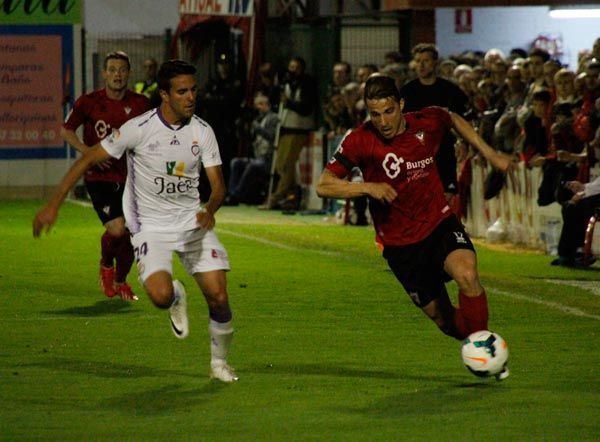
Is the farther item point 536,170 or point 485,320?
point 536,170

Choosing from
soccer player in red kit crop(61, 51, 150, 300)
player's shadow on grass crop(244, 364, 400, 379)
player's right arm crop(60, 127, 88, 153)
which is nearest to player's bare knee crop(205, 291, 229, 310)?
player's shadow on grass crop(244, 364, 400, 379)

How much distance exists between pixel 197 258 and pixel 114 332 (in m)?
2.14

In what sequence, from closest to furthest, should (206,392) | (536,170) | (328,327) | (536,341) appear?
(206,392)
(536,341)
(328,327)
(536,170)

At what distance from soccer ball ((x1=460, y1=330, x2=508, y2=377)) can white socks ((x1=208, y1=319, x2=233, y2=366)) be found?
1.40m

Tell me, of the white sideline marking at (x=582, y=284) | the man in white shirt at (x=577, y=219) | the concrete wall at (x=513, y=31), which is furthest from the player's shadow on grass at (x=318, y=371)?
the concrete wall at (x=513, y=31)

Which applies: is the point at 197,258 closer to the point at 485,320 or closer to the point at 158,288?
the point at 158,288

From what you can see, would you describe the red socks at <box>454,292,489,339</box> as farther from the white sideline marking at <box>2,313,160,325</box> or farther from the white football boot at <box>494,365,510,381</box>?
the white sideline marking at <box>2,313,160,325</box>

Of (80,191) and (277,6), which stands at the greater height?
(277,6)

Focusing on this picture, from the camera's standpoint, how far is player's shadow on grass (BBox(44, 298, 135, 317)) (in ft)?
39.2

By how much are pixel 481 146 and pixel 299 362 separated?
1.80 m

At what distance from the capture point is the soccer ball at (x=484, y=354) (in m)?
8.27

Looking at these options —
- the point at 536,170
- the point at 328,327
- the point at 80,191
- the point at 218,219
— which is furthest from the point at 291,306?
the point at 80,191

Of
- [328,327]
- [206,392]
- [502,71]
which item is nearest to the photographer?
A: [206,392]

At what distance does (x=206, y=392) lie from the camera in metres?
8.34
